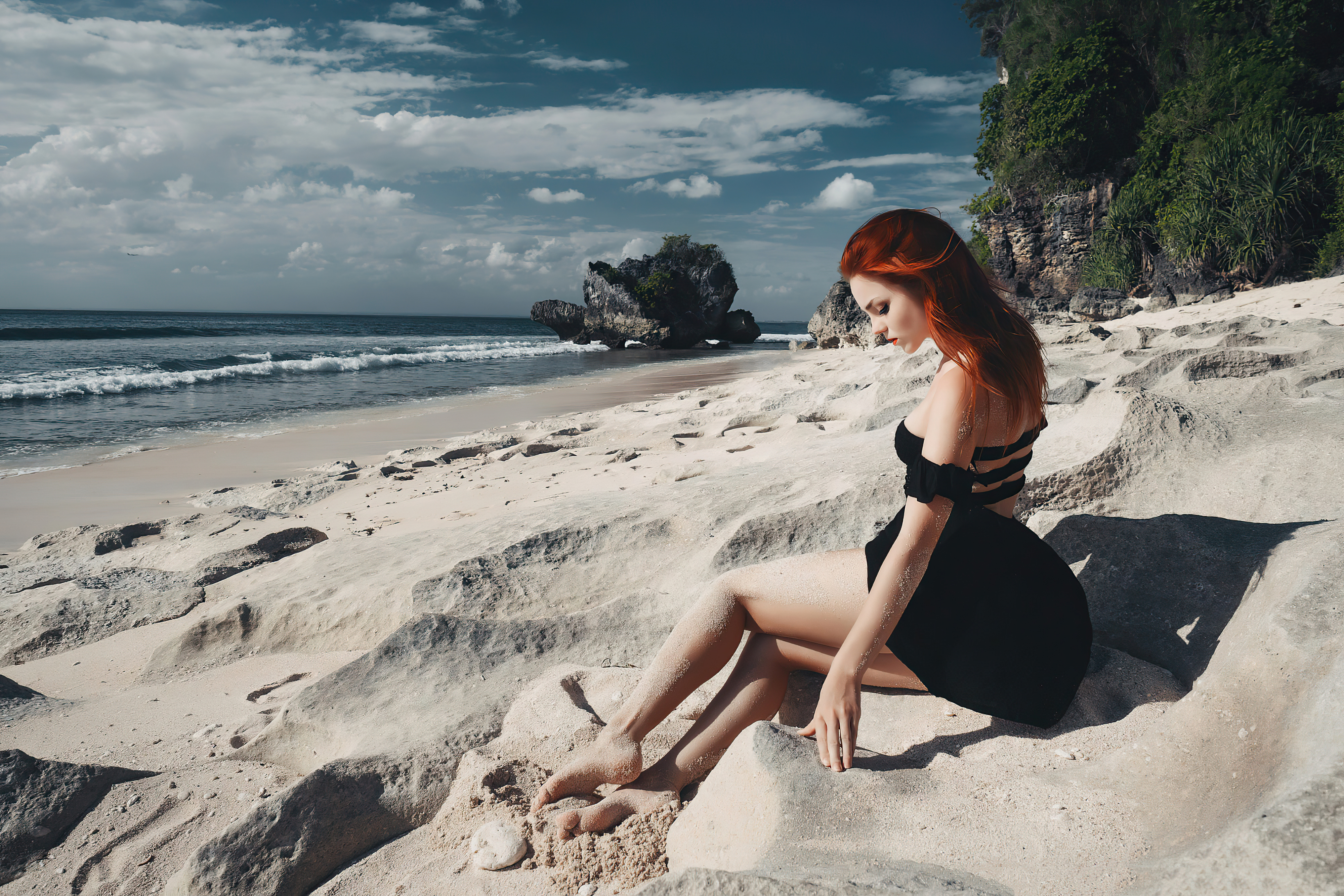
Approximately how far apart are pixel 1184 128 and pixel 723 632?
19120 mm

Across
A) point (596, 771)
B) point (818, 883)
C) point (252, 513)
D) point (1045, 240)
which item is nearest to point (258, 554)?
point (252, 513)

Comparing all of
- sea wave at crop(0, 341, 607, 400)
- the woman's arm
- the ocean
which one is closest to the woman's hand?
the woman's arm

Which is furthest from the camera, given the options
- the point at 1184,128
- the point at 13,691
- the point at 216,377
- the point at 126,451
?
the point at 216,377

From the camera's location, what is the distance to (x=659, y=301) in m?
36.8

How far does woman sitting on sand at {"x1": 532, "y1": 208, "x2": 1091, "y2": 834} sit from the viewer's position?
63.3 inches

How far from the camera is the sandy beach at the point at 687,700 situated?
4.17 ft

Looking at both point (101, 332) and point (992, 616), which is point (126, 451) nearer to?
point (992, 616)

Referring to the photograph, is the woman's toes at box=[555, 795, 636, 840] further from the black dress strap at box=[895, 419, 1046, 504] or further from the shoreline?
the shoreline

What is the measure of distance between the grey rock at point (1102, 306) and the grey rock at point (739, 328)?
2643cm

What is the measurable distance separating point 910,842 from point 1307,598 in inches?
36.8

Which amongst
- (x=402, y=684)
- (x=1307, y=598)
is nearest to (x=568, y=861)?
(x=402, y=684)

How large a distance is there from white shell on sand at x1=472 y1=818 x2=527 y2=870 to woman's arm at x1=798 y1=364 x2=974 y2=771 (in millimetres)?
700

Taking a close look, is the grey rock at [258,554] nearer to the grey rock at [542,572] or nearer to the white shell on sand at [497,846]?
the grey rock at [542,572]

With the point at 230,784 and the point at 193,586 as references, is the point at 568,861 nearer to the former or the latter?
the point at 230,784
